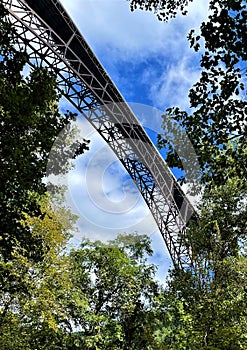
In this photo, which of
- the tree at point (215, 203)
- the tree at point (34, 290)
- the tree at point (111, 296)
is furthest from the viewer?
the tree at point (111, 296)

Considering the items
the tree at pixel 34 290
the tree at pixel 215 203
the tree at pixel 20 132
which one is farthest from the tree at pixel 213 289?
the tree at pixel 34 290

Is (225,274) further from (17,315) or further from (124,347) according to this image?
(124,347)

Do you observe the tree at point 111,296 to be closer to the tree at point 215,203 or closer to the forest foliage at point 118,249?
the forest foliage at point 118,249

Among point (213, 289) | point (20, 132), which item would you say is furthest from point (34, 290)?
point (20, 132)

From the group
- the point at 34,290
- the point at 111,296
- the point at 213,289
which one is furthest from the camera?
the point at 111,296

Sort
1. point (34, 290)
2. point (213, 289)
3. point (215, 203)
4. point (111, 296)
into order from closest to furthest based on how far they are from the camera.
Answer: point (213, 289) → point (34, 290) → point (215, 203) → point (111, 296)

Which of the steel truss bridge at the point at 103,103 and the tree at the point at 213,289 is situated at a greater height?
the steel truss bridge at the point at 103,103

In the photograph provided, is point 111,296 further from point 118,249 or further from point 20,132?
point 20,132

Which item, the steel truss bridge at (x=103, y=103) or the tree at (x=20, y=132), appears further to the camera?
the steel truss bridge at (x=103, y=103)

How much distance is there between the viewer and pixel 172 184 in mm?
27312

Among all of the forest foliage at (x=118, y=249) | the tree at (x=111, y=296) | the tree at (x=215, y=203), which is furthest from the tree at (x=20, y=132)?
the tree at (x=111, y=296)

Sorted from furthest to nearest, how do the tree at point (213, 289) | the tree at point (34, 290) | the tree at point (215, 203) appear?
1. the tree at point (34, 290)
2. the tree at point (213, 289)
3. the tree at point (215, 203)

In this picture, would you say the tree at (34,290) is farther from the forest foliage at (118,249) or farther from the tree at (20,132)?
the tree at (20,132)

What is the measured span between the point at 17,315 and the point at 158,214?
52.7 ft
